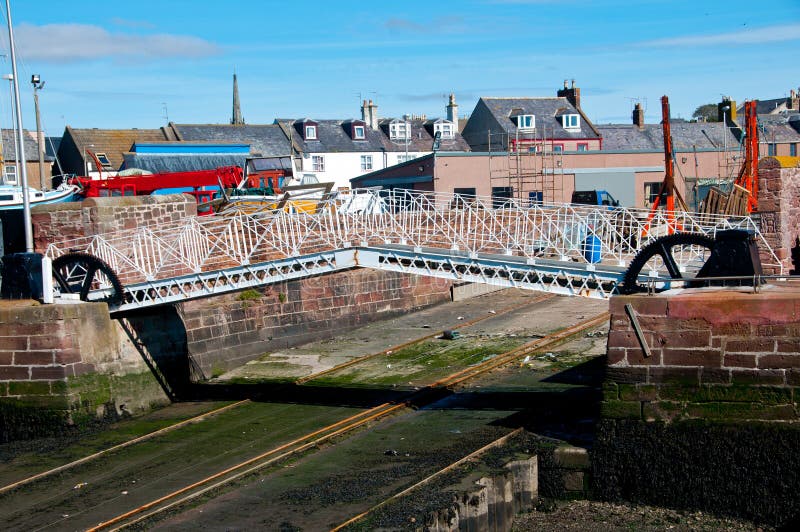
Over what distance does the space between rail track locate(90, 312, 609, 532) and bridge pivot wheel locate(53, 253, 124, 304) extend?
206 inches

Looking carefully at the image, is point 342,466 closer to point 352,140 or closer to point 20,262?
point 20,262

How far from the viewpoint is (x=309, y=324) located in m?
23.0

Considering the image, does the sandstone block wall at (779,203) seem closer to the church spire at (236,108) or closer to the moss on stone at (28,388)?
the moss on stone at (28,388)

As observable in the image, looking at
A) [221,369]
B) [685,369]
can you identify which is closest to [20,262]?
[221,369]

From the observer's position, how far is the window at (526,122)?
47438 millimetres

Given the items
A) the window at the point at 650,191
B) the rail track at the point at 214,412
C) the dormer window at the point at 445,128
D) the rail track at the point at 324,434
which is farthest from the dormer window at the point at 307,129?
the rail track at the point at 324,434

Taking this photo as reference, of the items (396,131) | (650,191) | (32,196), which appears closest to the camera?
(32,196)

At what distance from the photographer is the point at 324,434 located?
49.3ft

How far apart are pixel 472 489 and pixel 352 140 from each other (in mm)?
40957

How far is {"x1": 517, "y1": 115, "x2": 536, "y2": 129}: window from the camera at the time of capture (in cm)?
4744

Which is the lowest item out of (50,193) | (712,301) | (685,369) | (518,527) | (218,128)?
(518,527)

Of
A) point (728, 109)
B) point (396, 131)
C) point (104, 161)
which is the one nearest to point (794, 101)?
point (728, 109)

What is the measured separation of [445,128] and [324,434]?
130ft

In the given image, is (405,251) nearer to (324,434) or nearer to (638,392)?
(324,434)
